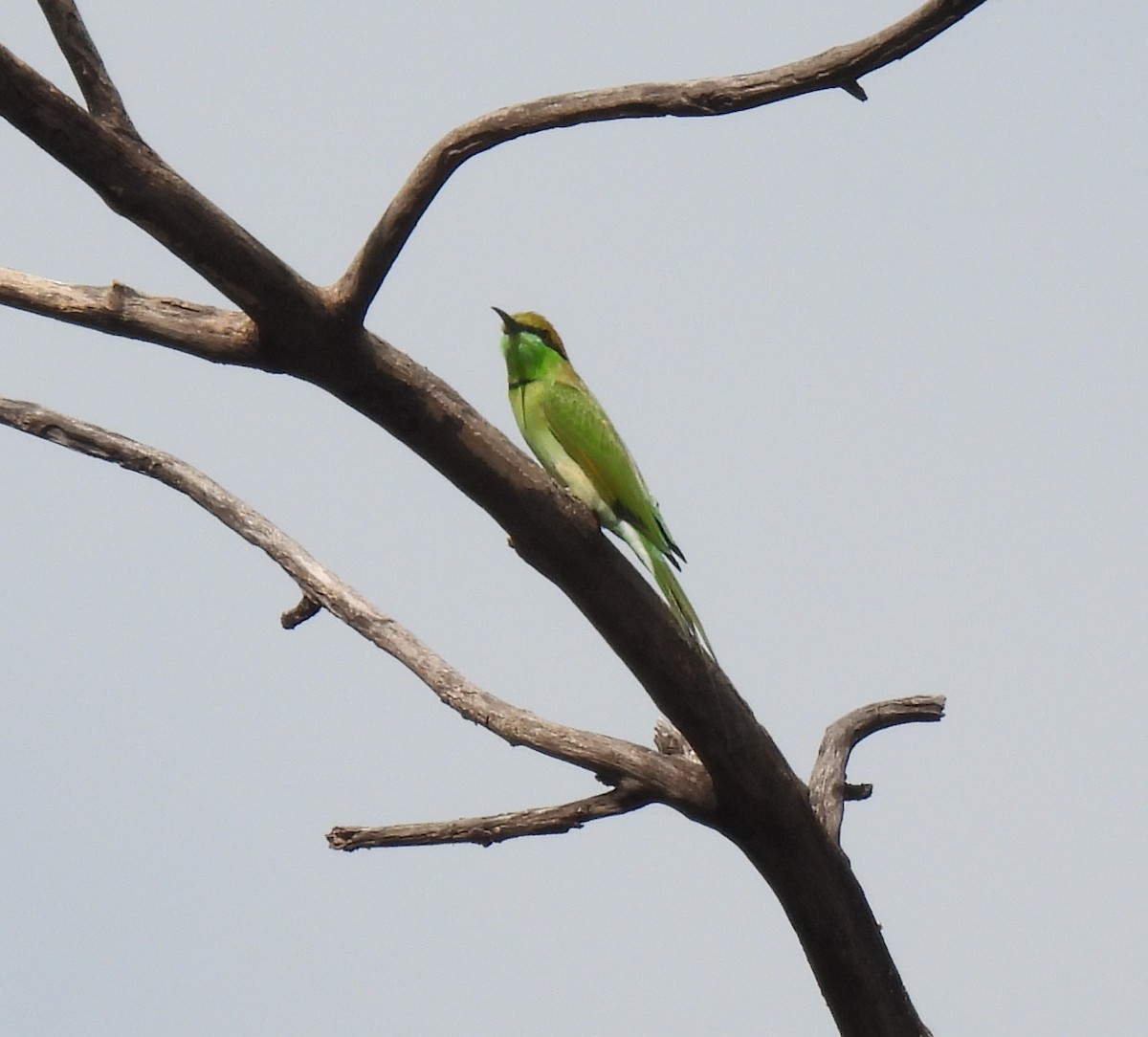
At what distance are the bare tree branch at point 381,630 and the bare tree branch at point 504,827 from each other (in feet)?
0.16

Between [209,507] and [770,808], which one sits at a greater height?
[209,507]

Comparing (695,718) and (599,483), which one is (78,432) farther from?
(695,718)

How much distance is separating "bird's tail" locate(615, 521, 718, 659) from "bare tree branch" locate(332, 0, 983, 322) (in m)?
0.94

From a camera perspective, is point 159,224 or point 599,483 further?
point 599,483

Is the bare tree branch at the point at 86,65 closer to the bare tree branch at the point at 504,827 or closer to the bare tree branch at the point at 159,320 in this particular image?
the bare tree branch at the point at 159,320

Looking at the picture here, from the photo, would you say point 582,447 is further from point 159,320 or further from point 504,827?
point 159,320

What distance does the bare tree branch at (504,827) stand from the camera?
3.15 meters

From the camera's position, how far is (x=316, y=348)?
2506mm

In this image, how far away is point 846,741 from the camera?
3.70 m

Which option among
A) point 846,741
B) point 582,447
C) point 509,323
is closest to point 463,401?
point 582,447

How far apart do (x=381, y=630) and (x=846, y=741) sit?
1.24 m

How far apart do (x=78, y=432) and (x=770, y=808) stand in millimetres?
1956

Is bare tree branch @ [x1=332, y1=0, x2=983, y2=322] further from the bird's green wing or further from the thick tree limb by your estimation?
the bird's green wing

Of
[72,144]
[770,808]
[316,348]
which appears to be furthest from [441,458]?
[770,808]
